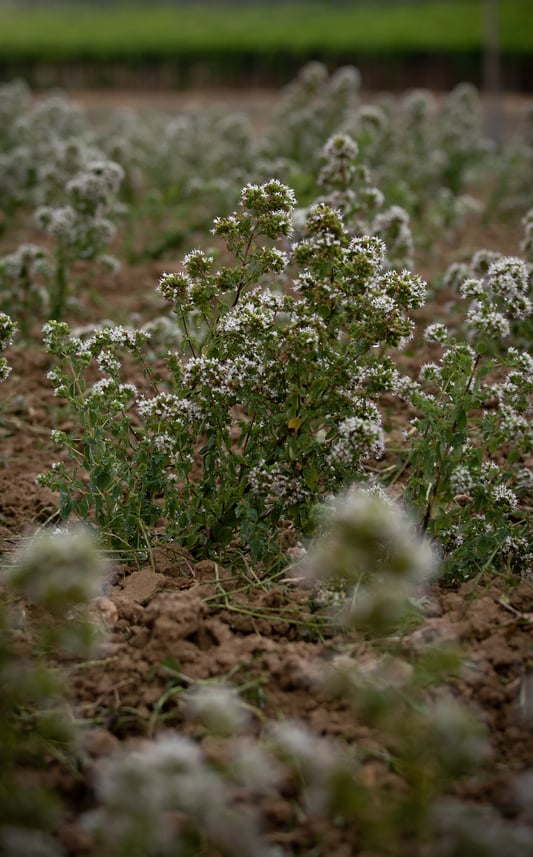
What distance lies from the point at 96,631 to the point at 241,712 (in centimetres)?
53

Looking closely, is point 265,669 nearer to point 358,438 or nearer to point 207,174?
point 358,438

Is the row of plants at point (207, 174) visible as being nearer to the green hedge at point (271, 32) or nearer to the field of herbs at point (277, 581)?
the field of herbs at point (277, 581)

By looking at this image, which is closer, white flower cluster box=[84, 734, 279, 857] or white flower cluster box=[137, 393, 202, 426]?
white flower cluster box=[84, 734, 279, 857]

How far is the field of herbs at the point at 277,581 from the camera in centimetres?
213

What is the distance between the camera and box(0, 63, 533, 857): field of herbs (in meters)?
2.13

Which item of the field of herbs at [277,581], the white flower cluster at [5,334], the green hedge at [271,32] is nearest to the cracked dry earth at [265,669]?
the field of herbs at [277,581]

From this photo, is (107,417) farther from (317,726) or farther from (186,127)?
(186,127)

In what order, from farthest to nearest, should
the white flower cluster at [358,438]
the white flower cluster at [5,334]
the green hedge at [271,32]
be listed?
the green hedge at [271,32] < the white flower cluster at [5,334] < the white flower cluster at [358,438]

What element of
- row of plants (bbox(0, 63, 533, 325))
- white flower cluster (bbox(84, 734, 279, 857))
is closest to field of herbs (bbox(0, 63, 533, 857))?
white flower cluster (bbox(84, 734, 279, 857))

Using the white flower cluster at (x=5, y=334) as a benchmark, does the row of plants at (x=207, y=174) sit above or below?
above

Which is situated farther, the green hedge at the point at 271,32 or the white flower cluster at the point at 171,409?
the green hedge at the point at 271,32

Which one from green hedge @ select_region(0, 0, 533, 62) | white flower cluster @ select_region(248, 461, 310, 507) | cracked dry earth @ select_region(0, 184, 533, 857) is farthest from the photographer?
green hedge @ select_region(0, 0, 533, 62)

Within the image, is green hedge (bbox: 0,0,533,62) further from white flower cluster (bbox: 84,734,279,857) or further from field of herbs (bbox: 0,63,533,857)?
white flower cluster (bbox: 84,734,279,857)

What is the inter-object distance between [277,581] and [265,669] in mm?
529
